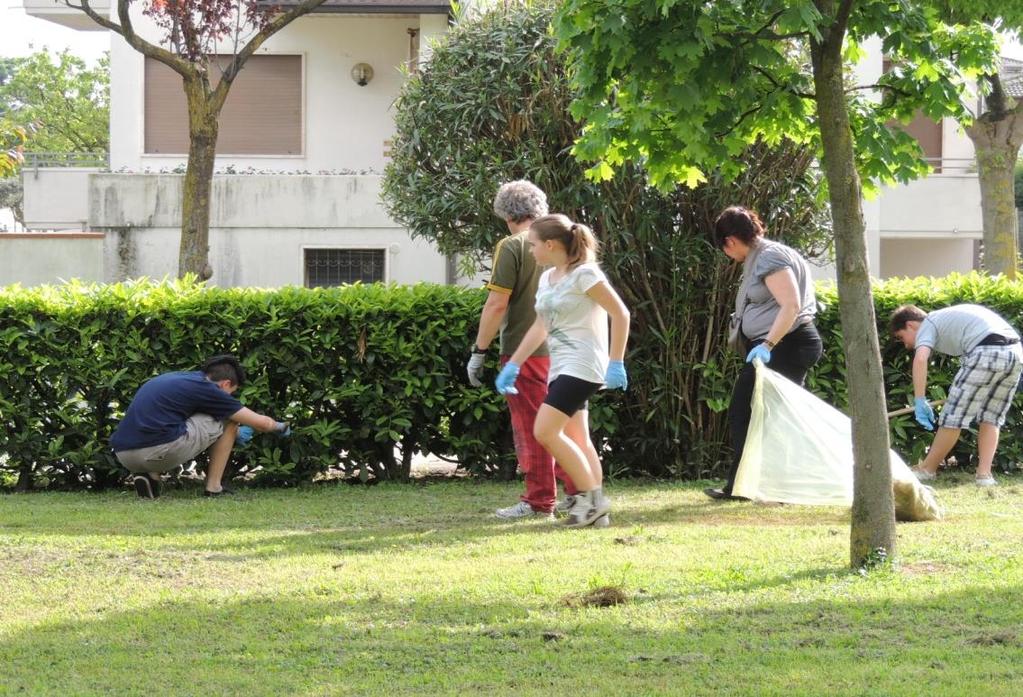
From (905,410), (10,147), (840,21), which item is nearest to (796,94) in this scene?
(840,21)

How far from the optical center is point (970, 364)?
9.69 meters

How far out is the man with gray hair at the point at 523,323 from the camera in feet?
26.3

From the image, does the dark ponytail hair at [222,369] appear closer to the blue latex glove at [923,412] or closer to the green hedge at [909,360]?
the green hedge at [909,360]

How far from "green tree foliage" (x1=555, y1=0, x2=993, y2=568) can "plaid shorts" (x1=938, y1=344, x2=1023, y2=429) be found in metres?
3.41

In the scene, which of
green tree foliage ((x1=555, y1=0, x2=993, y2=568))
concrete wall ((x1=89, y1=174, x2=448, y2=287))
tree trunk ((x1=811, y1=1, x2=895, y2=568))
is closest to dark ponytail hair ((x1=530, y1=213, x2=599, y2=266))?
green tree foliage ((x1=555, y1=0, x2=993, y2=568))

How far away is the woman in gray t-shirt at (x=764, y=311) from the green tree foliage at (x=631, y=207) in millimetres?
1128

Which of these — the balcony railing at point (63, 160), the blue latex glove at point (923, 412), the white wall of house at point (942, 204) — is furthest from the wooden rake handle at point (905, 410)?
the balcony railing at point (63, 160)

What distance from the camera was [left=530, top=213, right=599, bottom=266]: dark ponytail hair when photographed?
742cm

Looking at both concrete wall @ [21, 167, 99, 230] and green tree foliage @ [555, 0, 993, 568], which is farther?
concrete wall @ [21, 167, 99, 230]

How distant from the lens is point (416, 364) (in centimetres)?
990

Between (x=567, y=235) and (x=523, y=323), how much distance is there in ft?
2.89

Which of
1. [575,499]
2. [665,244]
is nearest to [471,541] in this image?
[575,499]

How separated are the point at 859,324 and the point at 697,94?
1224mm

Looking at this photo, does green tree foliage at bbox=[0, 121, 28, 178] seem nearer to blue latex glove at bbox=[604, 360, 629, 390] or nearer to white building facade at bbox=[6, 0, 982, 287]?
white building facade at bbox=[6, 0, 982, 287]
